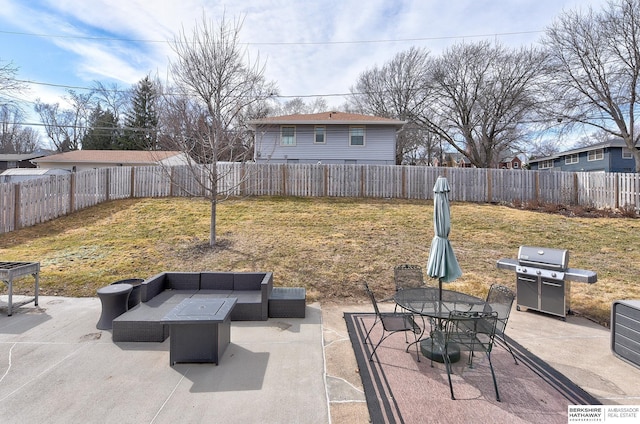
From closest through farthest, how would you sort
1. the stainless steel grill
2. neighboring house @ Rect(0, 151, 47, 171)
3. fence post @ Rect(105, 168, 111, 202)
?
the stainless steel grill
fence post @ Rect(105, 168, 111, 202)
neighboring house @ Rect(0, 151, 47, 171)

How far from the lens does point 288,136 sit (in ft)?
65.2

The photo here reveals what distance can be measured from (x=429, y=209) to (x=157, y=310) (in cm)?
1065

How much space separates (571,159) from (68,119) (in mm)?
55382

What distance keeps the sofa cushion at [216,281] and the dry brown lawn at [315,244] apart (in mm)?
1311

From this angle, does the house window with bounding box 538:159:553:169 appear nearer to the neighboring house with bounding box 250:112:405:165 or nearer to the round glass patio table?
the neighboring house with bounding box 250:112:405:165

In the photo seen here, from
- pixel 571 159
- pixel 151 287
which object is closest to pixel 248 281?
pixel 151 287

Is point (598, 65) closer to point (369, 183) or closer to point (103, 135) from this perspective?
point (369, 183)

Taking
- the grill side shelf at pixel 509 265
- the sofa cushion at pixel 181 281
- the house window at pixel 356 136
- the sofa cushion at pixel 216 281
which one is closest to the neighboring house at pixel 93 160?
the house window at pixel 356 136

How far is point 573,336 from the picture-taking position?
4531 mm

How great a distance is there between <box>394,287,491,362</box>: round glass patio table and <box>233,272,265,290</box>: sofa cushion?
2619mm

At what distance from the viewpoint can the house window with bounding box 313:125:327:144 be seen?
1972cm

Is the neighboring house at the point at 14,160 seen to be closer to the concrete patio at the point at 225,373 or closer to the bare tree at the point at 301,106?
the bare tree at the point at 301,106

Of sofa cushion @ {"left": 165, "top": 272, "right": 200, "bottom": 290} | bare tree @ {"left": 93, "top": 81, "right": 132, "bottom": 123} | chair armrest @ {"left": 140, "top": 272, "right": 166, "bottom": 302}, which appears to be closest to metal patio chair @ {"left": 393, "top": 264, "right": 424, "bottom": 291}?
sofa cushion @ {"left": 165, "top": 272, "right": 200, "bottom": 290}

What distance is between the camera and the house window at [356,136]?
64.2 feet
